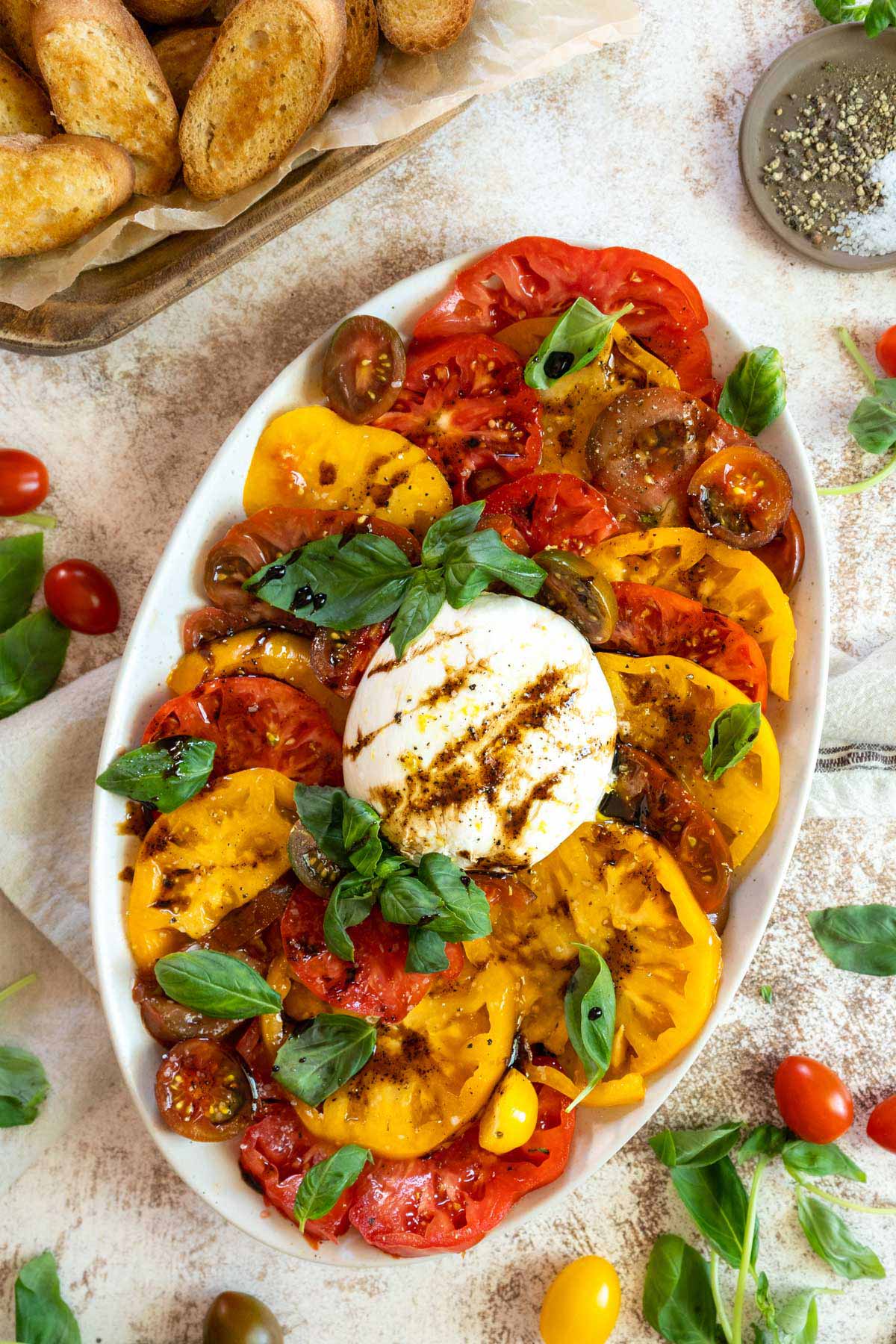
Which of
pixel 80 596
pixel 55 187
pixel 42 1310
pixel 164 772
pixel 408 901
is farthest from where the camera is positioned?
pixel 80 596

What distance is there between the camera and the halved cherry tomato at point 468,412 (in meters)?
2.17

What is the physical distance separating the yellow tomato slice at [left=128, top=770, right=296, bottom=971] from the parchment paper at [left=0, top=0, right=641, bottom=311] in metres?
1.13

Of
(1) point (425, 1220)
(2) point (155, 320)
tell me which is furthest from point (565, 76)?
(1) point (425, 1220)

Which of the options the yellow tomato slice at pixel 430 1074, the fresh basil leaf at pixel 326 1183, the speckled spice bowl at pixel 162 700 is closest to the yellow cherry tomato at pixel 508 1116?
the yellow tomato slice at pixel 430 1074

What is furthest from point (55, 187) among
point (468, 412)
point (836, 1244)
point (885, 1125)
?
point (836, 1244)

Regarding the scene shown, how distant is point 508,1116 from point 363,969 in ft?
1.39

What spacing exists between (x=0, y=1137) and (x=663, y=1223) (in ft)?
5.44

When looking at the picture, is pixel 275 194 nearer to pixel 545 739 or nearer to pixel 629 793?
pixel 545 739

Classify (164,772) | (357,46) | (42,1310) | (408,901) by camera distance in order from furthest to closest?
(42,1310)
(357,46)
(164,772)
(408,901)

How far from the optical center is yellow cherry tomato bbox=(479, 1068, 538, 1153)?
2.07m

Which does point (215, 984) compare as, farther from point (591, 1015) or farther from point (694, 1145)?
point (694, 1145)

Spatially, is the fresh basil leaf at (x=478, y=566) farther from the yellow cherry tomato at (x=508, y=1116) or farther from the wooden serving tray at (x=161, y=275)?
the yellow cherry tomato at (x=508, y=1116)

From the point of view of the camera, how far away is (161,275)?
2.19 meters

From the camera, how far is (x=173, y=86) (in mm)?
2309
